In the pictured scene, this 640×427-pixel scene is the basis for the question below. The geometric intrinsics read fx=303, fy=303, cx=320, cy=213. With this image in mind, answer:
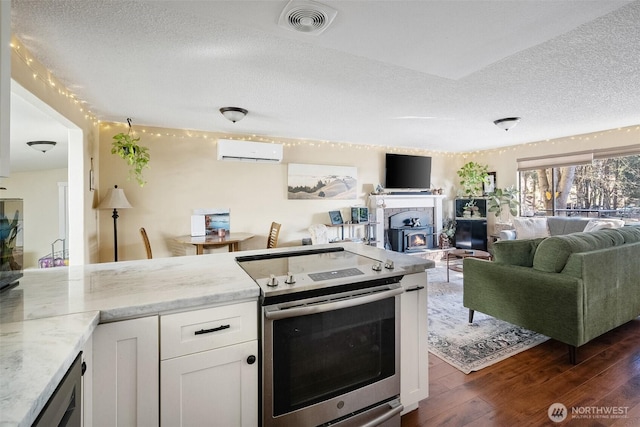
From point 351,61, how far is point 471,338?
265cm

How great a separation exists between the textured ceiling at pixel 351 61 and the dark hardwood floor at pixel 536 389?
7.24ft

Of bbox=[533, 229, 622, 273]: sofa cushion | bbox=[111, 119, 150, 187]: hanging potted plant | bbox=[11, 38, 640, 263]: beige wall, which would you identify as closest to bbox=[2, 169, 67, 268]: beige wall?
bbox=[11, 38, 640, 263]: beige wall

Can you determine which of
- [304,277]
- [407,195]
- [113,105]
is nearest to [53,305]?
[304,277]

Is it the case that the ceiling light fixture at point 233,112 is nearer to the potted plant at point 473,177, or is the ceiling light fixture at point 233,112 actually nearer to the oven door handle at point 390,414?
the oven door handle at point 390,414

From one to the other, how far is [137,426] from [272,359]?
1.82 ft

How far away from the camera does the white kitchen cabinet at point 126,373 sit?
1117 millimetres

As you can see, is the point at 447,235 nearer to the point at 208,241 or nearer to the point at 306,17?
the point at 208,241

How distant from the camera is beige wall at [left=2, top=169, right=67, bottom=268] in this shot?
6457 mm

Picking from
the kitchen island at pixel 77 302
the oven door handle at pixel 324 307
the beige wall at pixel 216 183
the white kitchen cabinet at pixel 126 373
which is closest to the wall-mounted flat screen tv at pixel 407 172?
the beige wall at pixel 216 183

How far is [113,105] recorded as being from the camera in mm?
3428

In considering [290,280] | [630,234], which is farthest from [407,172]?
[290,280]

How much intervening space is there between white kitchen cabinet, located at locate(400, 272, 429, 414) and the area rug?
0.69 meters

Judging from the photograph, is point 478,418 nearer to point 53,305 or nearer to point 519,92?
point 53,305

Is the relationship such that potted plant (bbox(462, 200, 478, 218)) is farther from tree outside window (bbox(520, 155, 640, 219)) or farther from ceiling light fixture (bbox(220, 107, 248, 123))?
ceiling light fixture (bbox(220, 107, 248, 123))
